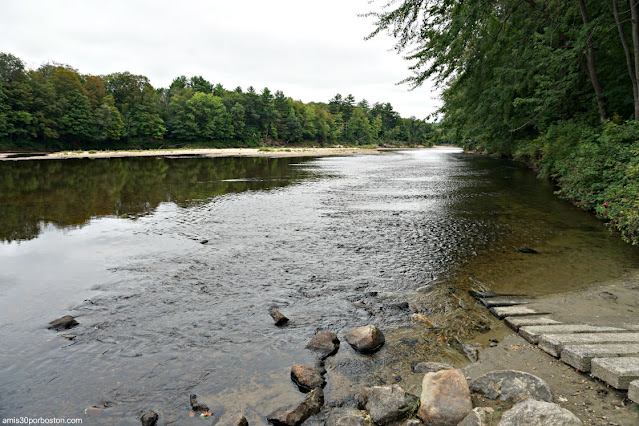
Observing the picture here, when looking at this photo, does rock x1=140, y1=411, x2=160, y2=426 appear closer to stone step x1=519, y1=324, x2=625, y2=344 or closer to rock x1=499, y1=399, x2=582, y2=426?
rock x1=499, y1=399, x2=582, y2=426

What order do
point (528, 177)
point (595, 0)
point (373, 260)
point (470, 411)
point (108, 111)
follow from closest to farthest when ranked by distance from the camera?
1. point (470, 411)
2. point (373, 260)
3. point (595, 0)
4. point (528, 177)
5. point (108, 111)

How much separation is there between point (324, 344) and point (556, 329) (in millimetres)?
3750

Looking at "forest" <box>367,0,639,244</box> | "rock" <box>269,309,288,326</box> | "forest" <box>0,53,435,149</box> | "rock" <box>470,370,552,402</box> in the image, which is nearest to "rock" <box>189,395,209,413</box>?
"rock" <box>269,309,288,326</box>

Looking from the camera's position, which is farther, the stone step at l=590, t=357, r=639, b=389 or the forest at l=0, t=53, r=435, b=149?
the forest at l=0, t=53, r=435, b=149

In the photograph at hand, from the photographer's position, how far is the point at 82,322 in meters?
6.46

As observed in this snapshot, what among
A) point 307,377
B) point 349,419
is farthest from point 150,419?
point 349,419

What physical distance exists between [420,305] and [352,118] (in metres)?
147

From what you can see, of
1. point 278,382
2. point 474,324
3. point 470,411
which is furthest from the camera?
point 474,324

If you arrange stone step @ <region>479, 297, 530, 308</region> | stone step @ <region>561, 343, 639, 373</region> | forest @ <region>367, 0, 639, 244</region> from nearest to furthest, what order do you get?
stone step @ <region>561, 343, 639, 373</region> < stone step @ <region>479, 297, 530, 308</region> < forest @ <region>367, 0, 639, 244</region>

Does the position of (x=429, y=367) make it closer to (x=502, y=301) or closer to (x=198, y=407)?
(x=502, y=301)

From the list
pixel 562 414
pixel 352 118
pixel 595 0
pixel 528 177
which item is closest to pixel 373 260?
pixel 562 414

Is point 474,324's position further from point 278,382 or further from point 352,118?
point 352,118

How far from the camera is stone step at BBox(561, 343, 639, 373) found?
14.2 feet

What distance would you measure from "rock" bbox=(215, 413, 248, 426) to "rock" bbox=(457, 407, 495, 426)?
8.14ft
